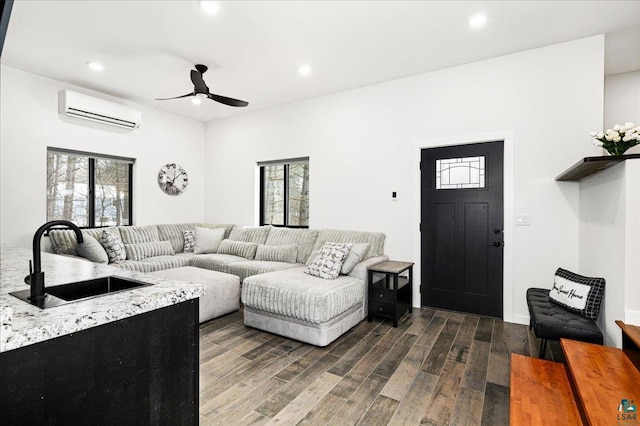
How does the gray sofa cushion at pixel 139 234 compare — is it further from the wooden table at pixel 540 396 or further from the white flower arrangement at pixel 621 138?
the white flower arrangement at pixel 621 138

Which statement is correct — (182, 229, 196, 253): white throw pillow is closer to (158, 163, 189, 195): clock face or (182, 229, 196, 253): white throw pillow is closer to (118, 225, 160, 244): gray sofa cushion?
(118, 225, 160, 244): gray sofa cushion

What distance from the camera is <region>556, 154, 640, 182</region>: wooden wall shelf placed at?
2140 millimetres

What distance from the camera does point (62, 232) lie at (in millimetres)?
4297

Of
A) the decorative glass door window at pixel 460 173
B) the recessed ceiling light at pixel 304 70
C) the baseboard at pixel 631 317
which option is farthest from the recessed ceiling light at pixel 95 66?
the baseboard at pixel 631 317

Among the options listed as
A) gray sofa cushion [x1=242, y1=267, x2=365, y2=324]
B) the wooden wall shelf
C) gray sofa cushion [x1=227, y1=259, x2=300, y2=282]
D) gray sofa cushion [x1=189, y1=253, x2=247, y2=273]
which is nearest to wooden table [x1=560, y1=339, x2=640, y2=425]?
the wooden wall shelf

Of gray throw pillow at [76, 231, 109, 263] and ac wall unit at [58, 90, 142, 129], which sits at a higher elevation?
ac wall unit at [58, 90, 142, 129]

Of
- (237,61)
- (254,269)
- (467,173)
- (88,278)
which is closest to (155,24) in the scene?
(237,61)

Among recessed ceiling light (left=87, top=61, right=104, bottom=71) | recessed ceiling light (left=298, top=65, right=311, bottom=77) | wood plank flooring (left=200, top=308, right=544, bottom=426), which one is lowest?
wood plank flooring (left=200, top=308, right=544, bottom=426)

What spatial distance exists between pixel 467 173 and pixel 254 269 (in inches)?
116

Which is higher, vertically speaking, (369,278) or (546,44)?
(546,44)

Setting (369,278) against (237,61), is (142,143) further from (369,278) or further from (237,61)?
(369,278)

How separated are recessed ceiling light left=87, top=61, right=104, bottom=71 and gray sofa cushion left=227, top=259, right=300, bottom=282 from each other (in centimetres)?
299

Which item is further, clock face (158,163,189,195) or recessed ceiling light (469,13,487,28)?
Answer: clock face (158,163,189,195)

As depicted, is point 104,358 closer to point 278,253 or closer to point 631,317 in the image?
point 631,317
